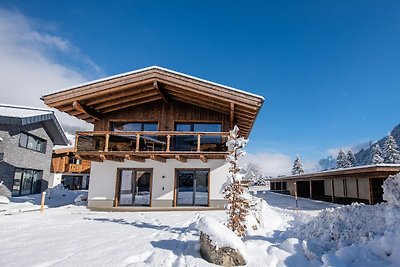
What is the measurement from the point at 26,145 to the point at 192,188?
1545 centimetres

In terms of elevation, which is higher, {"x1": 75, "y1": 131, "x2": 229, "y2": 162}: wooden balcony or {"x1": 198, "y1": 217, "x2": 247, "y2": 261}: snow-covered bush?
{"x1": 75, "y1": 131, "x2": 229, "y2": 162}: wooden balcony

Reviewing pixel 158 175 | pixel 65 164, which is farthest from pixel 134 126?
pixel 65 164

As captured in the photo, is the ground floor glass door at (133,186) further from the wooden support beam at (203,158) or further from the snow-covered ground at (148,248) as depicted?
the snow-covered ground at (148,248)

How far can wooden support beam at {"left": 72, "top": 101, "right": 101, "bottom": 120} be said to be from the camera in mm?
13125

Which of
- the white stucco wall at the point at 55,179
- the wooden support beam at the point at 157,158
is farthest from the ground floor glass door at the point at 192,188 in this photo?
the white stucco wall at the point at 55,179

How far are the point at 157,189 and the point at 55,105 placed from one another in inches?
265

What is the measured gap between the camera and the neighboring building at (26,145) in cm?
1802

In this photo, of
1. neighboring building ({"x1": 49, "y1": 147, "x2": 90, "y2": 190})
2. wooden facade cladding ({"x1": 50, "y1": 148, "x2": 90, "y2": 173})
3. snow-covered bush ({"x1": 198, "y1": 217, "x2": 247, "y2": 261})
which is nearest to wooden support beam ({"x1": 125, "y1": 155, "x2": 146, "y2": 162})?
snow-covered bush ({"x1": 198, "y1": 217, "x2": 247, "y2": 261})

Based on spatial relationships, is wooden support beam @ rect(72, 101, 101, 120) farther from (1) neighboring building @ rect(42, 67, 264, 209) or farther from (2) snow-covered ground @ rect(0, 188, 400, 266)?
(2) snow-covered ground @ rect(0, 188, 400, 266)

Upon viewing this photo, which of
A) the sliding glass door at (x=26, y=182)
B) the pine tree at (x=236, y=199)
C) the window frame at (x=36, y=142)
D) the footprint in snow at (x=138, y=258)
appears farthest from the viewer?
the window frame at (x=36, y=142)

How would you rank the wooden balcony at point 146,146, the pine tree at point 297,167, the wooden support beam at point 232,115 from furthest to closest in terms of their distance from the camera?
the pine tree at point 297,167 < the wooden support beam at point 232,115 < the wooden balcony at point 146,146

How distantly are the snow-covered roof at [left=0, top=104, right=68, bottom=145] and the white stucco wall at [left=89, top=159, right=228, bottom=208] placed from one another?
328 inches

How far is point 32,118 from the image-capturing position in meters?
18.9

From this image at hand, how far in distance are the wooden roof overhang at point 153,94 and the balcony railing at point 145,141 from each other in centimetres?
165
